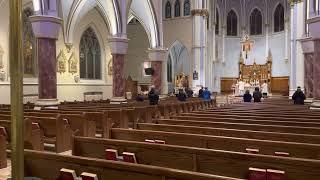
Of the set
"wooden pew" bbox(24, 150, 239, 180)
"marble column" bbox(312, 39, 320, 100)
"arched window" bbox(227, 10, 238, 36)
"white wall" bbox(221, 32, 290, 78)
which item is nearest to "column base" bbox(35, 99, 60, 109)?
"wooden pew" bbox(24, 150, 239, 180)

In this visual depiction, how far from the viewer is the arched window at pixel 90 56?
25.4 m

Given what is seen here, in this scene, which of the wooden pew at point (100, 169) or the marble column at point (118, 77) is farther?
the marble column at point (118, 77)

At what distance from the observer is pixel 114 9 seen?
59.5 feet

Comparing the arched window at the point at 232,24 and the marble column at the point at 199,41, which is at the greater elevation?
the arched window at the point at 232,24

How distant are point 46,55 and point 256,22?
3001 cm

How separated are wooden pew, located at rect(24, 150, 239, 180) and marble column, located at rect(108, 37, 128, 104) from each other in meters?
14.0

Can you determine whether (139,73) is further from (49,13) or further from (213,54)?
(49,13)

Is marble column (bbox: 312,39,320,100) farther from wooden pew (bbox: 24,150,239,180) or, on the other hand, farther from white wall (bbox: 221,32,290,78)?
white wall (bbox: 221,32,290,78)

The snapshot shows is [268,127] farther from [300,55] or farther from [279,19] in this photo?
[279,19]

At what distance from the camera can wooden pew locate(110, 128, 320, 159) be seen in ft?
13.9

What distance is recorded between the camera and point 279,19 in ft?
118

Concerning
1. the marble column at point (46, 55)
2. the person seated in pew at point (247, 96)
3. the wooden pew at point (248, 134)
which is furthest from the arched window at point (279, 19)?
the wooden pew at point (248, 134)

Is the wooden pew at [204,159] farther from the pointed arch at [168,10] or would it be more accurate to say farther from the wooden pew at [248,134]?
the pointed arch at [168,10]

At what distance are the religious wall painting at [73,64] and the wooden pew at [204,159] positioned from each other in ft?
63.4
